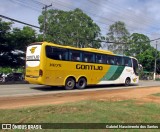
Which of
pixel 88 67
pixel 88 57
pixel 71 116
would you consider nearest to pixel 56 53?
pixel 88 57

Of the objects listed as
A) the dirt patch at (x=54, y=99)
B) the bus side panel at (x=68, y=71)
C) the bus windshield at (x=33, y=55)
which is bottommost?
the dirt patch at (x=54, y=99)

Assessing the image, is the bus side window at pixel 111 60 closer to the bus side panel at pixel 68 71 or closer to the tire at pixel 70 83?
the bus side panel at pixel 68 71

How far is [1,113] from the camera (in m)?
8.39

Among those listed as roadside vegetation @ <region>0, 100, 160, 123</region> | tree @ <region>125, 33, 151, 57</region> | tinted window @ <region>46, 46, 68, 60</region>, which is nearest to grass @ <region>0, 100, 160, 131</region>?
roadside vegetation @ <region>0, 100, 160, 123</region>

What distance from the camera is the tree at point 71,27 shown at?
51250 mm

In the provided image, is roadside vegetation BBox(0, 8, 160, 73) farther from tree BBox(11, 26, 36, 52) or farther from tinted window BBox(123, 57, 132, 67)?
tinted window BBox(123, 57, 132, 67)

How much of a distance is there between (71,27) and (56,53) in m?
34.1

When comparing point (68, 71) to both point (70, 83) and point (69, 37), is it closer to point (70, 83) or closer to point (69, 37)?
point (70, 83)

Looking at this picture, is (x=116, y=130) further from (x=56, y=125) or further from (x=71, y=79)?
(x=71, y=79)

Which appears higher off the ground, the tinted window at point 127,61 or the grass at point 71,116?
the tinted window at point 127,61

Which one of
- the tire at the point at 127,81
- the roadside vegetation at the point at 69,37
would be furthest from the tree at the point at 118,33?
the tire at the point at 127,81

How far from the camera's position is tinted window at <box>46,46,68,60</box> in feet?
59.1

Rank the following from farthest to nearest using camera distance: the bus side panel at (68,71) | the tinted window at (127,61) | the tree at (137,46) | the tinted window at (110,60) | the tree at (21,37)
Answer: the tree at (137,46), the tinted window at (127,61), the tree at (21,37), the tinted window at (110,60), the bus side panel at (68,71)

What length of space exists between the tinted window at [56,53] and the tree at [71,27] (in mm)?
31197
